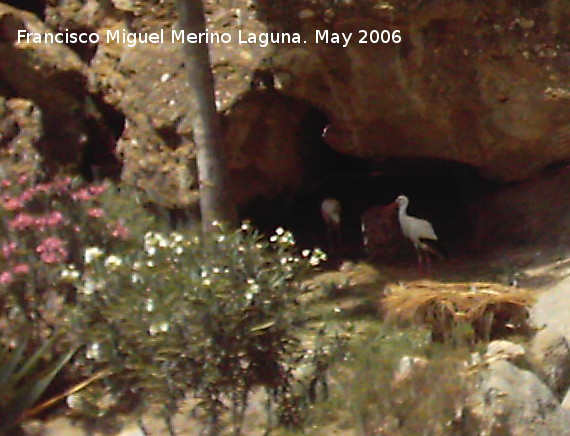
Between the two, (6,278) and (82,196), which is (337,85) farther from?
(6,278)

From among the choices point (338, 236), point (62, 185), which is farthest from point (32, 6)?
point (62, 185)

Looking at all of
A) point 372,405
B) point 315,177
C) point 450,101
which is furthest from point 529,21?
point 372,405

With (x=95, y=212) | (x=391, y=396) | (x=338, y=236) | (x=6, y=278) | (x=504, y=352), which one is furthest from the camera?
(x=338, y=236)

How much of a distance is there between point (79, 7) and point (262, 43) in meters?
2.10

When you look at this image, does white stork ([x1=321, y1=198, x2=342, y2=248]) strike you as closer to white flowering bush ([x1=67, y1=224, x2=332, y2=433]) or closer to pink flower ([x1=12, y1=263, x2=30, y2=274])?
pink flower ([x1=12, y1=263, x2=30, y2=274])

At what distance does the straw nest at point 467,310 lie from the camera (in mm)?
5145

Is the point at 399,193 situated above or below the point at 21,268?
above

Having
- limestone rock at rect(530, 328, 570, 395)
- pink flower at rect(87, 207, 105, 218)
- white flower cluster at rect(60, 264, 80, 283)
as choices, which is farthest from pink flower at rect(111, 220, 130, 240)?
limestone rock at rect(530, 328, 570, 395)

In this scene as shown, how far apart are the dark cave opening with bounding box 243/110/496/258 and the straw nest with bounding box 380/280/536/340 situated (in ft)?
7.35

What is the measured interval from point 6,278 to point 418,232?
3.20 meters

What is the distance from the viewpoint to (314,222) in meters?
8.58

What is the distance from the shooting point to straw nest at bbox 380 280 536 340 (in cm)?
514

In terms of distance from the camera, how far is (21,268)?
202 inches

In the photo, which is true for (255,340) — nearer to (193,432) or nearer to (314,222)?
(193,432)
